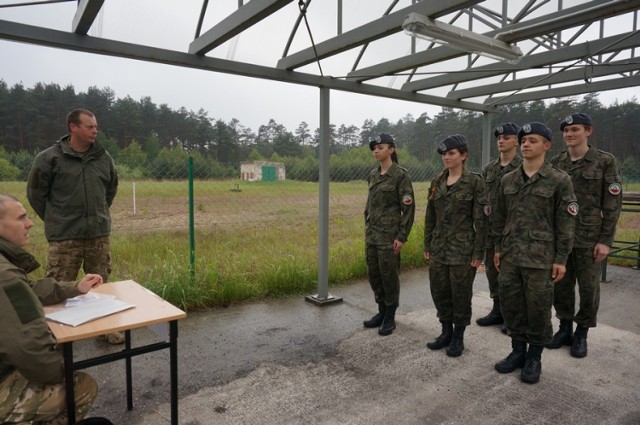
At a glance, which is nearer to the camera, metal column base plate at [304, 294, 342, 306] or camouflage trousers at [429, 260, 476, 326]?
camouflage trousers at [429, 260, 476, 326]

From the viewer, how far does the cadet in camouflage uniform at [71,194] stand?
10.5ft

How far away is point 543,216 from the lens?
118 inches

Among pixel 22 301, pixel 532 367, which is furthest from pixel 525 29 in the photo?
pixel 22 301

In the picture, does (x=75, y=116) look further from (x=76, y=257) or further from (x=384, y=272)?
(x=384, y=272)

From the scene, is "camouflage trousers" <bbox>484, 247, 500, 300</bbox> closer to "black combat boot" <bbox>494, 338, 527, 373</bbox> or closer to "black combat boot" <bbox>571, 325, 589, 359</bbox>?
"black combat boot" <bbox>571, 325, 589, 359</bbox>

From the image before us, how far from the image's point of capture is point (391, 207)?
3.85 meters

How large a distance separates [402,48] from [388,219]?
5.36ft

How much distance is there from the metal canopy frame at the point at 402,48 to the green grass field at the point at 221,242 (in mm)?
839

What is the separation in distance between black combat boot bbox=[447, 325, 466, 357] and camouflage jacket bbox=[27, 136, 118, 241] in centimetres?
299

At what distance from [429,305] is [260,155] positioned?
2663 millimetres

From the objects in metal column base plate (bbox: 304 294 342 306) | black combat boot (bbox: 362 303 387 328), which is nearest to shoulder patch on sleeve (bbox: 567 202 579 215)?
black combat boot (bbox: 362 303 387 328)

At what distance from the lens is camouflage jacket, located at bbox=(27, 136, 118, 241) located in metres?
3.20

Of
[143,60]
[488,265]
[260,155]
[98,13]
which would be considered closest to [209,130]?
[260,155]

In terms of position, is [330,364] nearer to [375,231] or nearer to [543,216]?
[375,231]
